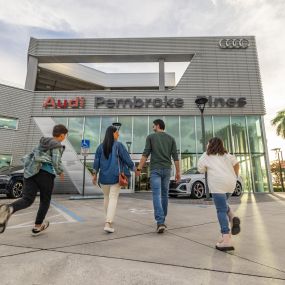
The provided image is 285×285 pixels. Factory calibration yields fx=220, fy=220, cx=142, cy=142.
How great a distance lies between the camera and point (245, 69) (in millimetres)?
17297

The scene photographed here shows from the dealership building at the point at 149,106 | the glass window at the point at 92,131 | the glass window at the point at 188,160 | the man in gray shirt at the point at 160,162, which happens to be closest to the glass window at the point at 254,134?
the dealership building at the point at 149,106

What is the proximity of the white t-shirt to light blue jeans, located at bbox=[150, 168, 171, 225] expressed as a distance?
0.89 meters

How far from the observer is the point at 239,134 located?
16.4 metres

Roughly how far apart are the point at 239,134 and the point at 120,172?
1487 centimetres

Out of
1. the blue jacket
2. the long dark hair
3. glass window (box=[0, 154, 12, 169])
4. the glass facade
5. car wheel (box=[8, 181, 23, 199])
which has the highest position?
the glass facade

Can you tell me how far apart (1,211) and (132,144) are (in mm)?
13287

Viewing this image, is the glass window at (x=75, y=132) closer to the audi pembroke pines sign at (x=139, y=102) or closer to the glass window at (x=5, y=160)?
the audi pembroke pines sign at (x=139, y=102)

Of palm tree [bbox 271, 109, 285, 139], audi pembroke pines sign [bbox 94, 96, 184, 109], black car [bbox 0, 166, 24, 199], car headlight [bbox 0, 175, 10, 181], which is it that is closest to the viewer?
black car [bbox 0, 166, 24, 199]

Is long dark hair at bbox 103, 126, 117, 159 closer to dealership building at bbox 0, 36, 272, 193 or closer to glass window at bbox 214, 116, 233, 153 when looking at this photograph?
dealership building at bbox 0, 36, 272, 193

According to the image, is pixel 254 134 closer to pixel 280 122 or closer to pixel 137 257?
pixel 280 122

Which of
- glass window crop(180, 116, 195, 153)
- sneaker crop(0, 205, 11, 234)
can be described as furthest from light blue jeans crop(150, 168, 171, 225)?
glass window crop(180, 116, 195, 153)

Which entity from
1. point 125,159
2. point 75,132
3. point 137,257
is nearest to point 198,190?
point 125,159

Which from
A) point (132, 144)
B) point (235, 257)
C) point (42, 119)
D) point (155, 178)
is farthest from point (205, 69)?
point (235, 257)

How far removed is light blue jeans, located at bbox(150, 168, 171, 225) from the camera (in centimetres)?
357
